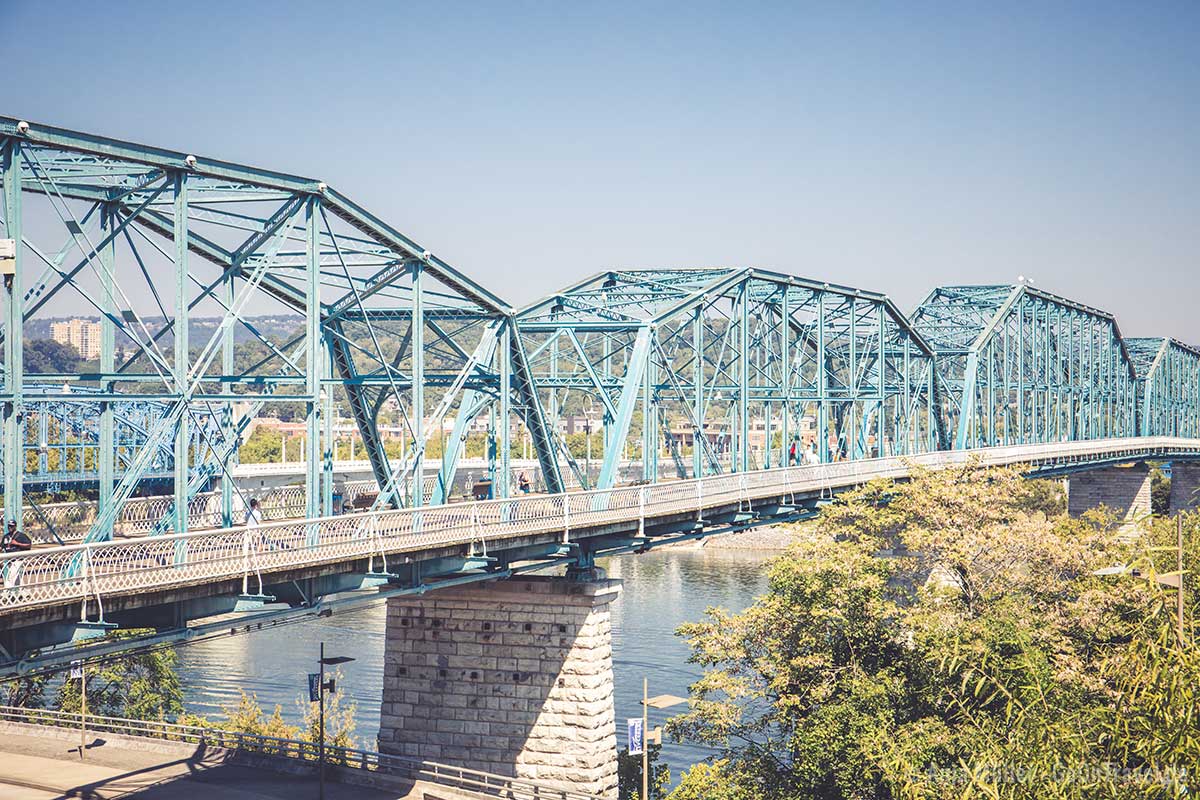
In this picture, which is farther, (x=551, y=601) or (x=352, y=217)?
(x=551, y=601)

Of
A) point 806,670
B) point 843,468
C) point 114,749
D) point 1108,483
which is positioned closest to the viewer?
point 806,670

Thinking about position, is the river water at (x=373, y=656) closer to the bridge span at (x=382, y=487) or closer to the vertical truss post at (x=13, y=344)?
the bridge span at (x=382, y=487)

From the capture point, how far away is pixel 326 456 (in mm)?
33594

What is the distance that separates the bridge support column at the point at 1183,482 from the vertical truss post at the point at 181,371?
106 metres

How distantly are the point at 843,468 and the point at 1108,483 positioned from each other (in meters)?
61.9

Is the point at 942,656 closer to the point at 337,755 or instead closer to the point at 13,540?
the point at 337,755

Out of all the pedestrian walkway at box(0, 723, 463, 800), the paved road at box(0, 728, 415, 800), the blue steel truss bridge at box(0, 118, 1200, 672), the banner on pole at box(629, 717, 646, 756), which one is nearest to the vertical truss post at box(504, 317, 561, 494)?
the blue steel truss bridge at box(0, 118, 1200, 672)

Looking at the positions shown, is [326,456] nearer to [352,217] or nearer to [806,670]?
[352,217]

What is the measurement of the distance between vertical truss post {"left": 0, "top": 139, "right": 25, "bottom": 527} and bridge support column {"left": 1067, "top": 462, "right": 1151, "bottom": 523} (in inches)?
3802

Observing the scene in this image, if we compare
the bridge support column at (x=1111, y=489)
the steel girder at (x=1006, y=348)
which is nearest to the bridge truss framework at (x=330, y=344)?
the steel girder at (x=1006, y=348)

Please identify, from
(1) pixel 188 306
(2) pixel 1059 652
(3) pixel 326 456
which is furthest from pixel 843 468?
(1) pixel 188 306

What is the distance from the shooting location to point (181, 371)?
26094 mm

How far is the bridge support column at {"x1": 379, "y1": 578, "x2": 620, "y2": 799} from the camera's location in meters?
35.7

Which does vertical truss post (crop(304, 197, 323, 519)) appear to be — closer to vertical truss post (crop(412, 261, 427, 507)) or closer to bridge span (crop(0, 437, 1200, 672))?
bridge span (crop(0, 437, 1200, 672))
